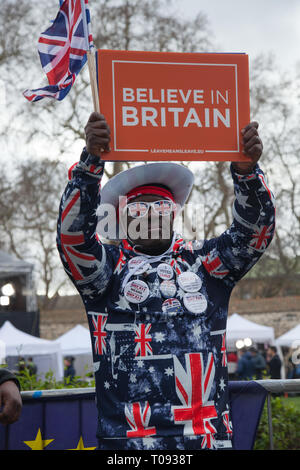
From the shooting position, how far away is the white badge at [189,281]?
8.27ft

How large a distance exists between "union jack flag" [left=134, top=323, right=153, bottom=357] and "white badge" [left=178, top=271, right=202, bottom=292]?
0.74 ft

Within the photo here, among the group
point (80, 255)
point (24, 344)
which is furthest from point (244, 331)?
point (80, 255)

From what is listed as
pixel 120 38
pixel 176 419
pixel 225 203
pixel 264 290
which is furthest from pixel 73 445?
pixel 264 290

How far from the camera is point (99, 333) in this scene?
8.12 ft

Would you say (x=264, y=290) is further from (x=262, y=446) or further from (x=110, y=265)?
(x=110, y=265)

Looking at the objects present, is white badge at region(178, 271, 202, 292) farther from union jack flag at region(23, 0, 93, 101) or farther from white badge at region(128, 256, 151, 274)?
union jack flag at region(23, 0, 93, 101)

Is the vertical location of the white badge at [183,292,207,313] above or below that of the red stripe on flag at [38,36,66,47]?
below

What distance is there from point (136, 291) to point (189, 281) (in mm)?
231

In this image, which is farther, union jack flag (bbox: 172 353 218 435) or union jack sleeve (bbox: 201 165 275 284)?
union jack sleeve (bbox: 201 165 275 284)

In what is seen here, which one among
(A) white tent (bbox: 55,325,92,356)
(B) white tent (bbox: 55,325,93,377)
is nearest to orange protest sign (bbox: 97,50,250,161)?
(B) white tent (bbox: 55,325,93,377)

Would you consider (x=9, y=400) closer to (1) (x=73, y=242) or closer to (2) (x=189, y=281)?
(1) (x=73, y=242)

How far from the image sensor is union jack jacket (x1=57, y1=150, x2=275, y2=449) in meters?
2.35

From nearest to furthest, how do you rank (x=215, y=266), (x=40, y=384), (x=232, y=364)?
(x=215, y=266), (x=40, y=384), (x=232, y=364)

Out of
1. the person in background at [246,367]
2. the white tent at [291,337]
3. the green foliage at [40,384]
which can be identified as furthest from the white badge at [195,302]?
the white tent at [291,337]
